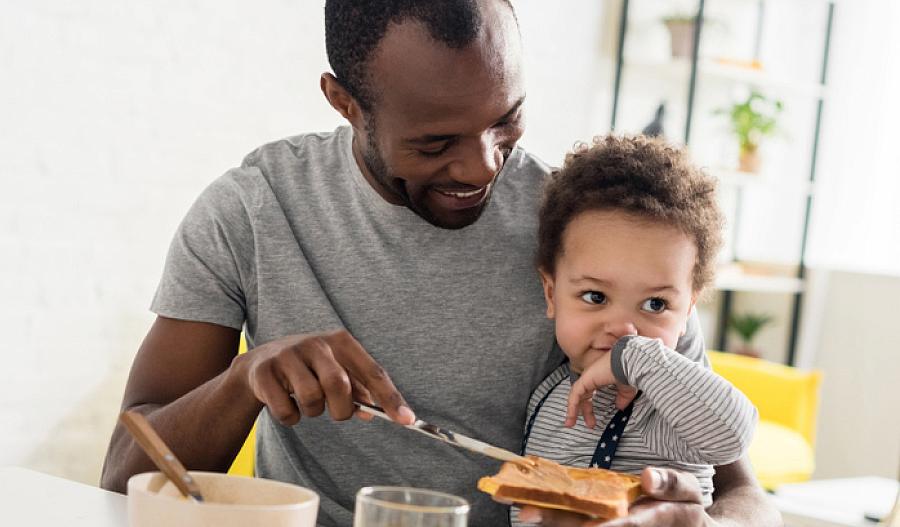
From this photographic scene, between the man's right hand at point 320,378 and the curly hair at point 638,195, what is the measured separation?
518 millimetres

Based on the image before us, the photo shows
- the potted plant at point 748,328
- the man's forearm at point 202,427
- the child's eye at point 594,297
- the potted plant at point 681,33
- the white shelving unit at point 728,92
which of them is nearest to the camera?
the man's forearm at point 202,427

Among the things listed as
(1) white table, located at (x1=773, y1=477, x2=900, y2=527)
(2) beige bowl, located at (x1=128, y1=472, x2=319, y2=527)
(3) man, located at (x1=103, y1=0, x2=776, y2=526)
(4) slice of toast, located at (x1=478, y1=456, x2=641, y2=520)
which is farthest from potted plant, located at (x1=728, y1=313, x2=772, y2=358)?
(2) beige bowl, located at (x1=128, y1=472, x2=319, y2=527)

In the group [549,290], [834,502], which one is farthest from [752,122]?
[549,290]

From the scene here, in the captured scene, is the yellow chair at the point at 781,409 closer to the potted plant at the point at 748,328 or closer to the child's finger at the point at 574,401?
the potted plant at the point at 748,328

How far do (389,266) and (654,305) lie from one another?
38 cm

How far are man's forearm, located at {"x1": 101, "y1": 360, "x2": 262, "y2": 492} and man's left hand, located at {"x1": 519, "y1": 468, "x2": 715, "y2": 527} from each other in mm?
406

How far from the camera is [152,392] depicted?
4.76 ft

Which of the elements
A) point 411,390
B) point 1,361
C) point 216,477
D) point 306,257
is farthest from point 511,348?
point 1,361

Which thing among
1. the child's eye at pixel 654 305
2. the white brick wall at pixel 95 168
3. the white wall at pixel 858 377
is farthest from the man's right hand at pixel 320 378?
the white wall at pixel 858 377

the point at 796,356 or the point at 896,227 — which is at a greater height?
the point at 896,227

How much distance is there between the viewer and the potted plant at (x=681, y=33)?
502 cm

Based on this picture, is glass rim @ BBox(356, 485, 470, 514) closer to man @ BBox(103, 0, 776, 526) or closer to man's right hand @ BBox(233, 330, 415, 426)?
man's right hand @ BBox(233, 330, 415, 426)

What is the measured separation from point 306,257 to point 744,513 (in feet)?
2.32

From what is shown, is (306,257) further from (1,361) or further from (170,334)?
(1,361)
